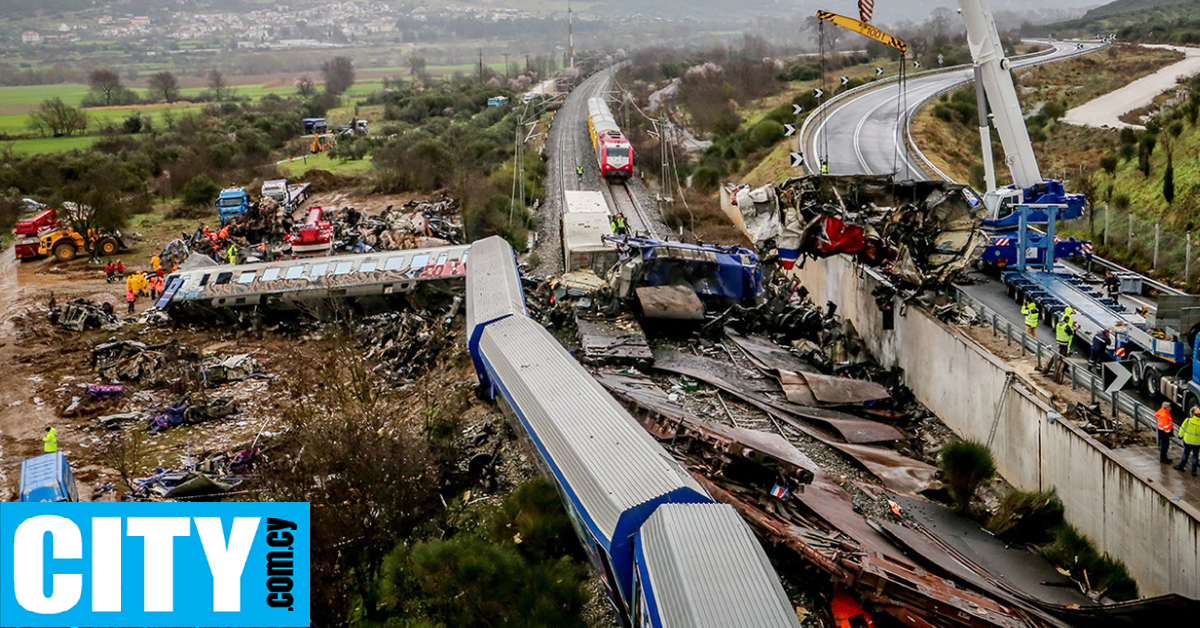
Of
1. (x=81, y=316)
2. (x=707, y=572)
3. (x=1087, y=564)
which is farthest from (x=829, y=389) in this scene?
(x=81, y=316)

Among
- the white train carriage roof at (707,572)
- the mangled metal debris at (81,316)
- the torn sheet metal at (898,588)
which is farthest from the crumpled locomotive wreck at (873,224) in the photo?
the mangled metal debris at (81,316)

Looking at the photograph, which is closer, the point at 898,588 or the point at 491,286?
the point at 898,588

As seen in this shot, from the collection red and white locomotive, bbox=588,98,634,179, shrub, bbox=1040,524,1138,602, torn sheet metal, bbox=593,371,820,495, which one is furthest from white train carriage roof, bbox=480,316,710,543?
red and white locomotive, bbox=588,98,634,179

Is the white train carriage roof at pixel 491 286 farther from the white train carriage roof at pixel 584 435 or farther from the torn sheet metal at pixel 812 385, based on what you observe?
the torn sheet metal at pixel 812 385

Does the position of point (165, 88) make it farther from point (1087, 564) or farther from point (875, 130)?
point (1087, 564)

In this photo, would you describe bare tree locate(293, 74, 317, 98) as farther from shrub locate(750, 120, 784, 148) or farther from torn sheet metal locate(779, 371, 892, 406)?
torn sheet metal locate(779, 371, 892, 406)

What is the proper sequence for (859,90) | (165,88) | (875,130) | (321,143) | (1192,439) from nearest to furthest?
(1192,439) < (875,130) < (859,90) < (321,143) < (165,88)
